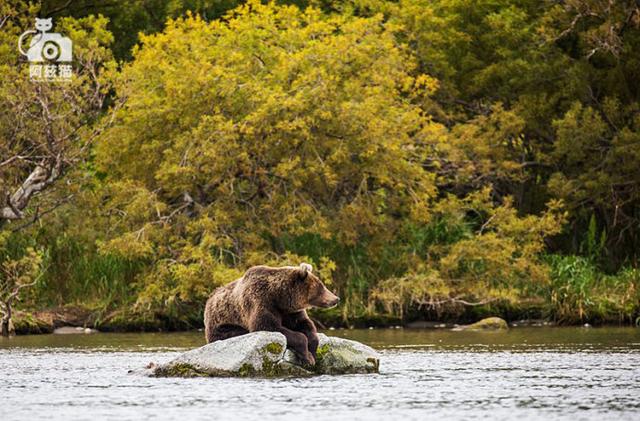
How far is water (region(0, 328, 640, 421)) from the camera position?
14625mm

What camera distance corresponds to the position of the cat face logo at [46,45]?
36406mm

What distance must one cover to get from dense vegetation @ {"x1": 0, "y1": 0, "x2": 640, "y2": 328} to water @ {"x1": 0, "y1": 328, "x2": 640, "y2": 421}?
7136mm

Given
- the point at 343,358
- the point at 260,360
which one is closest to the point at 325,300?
the point at 343,358

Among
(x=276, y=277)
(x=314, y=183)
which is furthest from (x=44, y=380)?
(x=314, y=183)

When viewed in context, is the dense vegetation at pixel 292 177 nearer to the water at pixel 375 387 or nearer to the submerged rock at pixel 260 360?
the water at pixel 375 387

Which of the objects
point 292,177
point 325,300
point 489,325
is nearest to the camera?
point 325,300

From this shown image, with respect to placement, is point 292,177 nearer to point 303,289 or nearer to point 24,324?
point 24,324

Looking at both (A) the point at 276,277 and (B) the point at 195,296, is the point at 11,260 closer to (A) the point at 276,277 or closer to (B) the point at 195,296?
(B) the point at 195,296

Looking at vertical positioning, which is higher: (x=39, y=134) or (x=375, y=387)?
(x=39, y=134)

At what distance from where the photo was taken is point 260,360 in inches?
709

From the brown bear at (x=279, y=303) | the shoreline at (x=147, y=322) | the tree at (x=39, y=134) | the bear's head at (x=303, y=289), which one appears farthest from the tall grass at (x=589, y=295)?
the bear's head at (x=303, y=289)

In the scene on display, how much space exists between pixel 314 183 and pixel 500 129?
20.2ft

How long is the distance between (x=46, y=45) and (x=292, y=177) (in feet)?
29.8

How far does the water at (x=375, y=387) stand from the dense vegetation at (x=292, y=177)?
7136 millimetres
